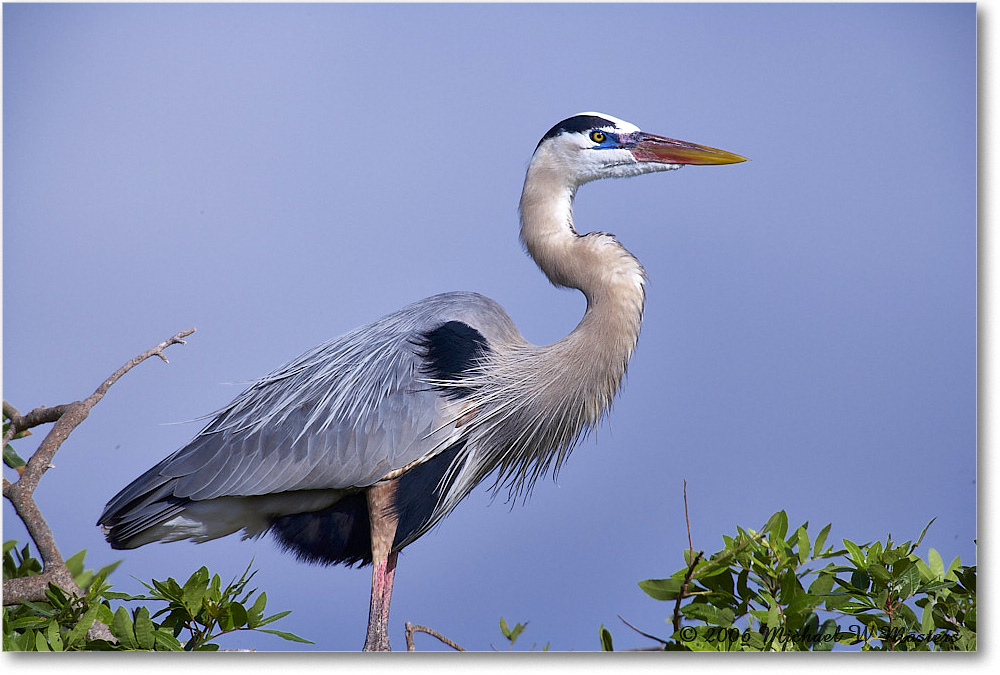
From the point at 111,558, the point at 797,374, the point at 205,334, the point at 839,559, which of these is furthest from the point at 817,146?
the point at 111,558

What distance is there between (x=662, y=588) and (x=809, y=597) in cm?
26

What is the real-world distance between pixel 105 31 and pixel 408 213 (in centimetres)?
70

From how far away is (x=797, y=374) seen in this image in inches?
73.9

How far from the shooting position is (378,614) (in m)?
1.77

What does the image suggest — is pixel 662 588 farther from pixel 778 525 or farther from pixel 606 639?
pixel 778 525

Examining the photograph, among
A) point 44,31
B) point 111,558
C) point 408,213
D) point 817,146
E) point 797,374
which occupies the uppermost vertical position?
point 44,31

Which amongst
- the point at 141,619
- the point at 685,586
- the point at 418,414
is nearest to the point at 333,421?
the point at 418,414

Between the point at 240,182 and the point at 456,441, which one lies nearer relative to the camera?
the point at 456,441

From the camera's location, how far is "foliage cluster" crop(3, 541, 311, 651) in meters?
1.65

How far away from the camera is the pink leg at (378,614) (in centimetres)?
175

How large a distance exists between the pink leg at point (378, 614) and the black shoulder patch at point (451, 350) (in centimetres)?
36

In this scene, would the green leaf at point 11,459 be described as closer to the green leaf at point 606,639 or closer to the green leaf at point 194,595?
the green leaf at point 194,595

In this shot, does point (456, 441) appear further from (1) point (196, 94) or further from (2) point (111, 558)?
(1) point (196, 94)

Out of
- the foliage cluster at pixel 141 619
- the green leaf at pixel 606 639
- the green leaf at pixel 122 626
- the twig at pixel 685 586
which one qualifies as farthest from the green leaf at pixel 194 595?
the twig at pixel 685 586
